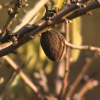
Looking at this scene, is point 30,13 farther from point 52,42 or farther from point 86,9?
point 86,9

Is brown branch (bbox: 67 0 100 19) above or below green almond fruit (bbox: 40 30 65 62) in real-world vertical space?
above

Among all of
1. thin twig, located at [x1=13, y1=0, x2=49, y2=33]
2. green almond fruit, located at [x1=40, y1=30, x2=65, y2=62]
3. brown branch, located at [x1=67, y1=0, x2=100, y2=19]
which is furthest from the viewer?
thin twig, located at [x1=13, y1=0, x2=49, y2=33]

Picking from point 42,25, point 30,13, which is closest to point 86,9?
point 42,25

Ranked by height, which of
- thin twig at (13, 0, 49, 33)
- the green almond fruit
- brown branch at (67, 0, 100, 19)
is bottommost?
thin twig at (13, 0, 49, 33)

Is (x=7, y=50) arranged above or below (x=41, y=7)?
above

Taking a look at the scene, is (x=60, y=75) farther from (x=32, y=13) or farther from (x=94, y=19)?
(x=94, y=19)

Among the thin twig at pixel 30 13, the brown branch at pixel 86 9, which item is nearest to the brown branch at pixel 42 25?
the brown branch at pixel 86 9

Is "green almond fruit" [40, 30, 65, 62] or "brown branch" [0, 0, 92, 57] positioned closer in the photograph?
"brown branch" [0, 0, 92, 57]

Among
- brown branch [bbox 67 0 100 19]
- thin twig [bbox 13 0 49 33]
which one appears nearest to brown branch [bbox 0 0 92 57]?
brown branch [bbox 67 0 100 19]

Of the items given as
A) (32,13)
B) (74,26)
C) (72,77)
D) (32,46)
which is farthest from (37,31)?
(72,77)

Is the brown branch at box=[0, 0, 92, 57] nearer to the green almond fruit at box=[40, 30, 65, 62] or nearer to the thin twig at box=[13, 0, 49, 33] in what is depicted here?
the green almond fruit at box=[40, 30, 65, 62]

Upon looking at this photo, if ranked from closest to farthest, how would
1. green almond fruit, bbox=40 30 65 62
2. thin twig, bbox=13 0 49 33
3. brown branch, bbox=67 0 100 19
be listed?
brown branch, bbox=67 0 100 19, green almond fruit, bbox=40 30 65 62, thin twig, bbox=13 0 49 33
